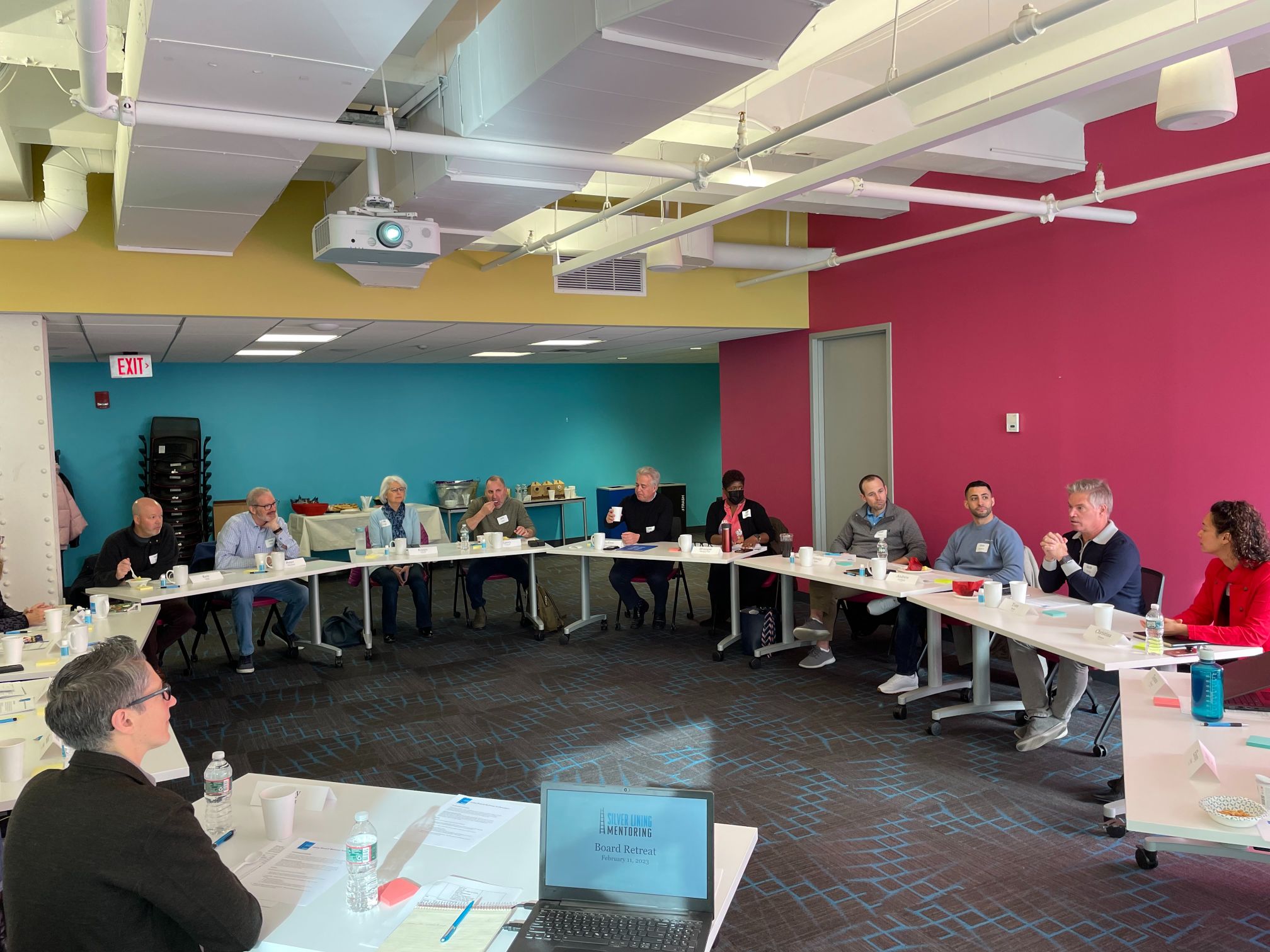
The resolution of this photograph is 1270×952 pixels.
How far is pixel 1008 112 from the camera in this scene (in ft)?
10.6

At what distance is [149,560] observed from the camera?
6.50 meters

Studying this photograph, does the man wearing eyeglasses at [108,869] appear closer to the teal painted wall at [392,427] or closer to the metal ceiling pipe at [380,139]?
the metal ceiling pipe at [380,139]

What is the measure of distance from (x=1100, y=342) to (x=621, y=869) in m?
5.67

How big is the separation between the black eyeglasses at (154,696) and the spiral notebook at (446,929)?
0.77m

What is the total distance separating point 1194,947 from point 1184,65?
3.45 metres

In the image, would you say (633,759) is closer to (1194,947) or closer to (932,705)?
(932,705)

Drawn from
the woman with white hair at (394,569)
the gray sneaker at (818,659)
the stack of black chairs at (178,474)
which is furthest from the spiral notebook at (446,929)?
the stack of black chairs at (178,474)

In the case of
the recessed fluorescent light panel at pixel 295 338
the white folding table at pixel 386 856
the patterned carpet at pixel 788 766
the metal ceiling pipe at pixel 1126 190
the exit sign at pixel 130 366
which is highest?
the metal ceiling pipe at pixel 1126 190

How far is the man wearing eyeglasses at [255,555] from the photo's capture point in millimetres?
6734

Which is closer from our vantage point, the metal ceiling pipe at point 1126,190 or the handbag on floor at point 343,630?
the metal ceiling pipe at point 1126,190

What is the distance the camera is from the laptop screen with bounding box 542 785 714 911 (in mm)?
1958

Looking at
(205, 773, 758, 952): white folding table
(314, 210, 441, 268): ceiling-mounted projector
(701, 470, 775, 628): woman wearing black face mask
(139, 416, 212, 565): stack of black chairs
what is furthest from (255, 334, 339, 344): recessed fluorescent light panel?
(205, 773, 758, 952): white folding table

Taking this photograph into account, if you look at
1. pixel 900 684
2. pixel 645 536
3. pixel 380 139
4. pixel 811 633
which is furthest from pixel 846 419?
pixel 380 139

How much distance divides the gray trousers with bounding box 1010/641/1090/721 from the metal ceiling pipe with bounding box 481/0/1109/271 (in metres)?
3.00
